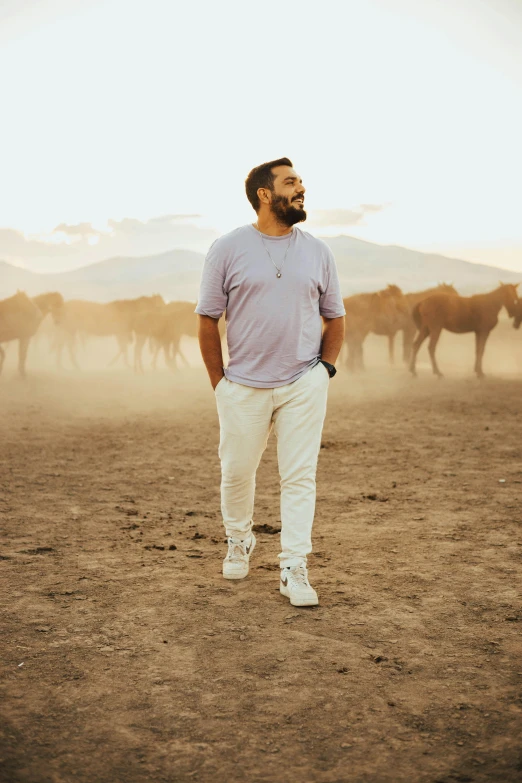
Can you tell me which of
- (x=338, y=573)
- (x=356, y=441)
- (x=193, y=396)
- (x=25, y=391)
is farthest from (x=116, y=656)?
(x=25, y=391)

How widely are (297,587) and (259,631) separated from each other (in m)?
0.36

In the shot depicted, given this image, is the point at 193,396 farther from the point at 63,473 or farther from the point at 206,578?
the point at 206,578

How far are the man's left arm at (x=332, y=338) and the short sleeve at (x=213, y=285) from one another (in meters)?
0.52

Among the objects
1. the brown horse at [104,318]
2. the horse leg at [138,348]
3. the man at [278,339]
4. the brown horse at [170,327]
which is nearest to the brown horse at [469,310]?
the brown horse at [170,327]

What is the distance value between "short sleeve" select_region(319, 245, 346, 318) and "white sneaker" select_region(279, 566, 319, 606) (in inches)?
48.3

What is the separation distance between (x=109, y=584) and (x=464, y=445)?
5137 mm

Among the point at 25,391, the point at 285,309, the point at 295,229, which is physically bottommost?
the point at 25,391

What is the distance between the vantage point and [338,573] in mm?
3939

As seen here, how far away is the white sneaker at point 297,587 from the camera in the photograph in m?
3.42

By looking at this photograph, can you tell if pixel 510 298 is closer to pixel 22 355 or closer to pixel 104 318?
pixel 22 355

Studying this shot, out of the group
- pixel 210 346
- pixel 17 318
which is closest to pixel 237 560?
pixel 210 346

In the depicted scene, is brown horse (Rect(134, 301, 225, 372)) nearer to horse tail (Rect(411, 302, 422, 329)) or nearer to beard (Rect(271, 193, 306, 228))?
horse tail (Rect(411, 302, 422, 329))

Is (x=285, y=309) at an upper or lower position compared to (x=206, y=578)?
upper

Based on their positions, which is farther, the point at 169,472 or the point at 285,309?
the point at 169,472
